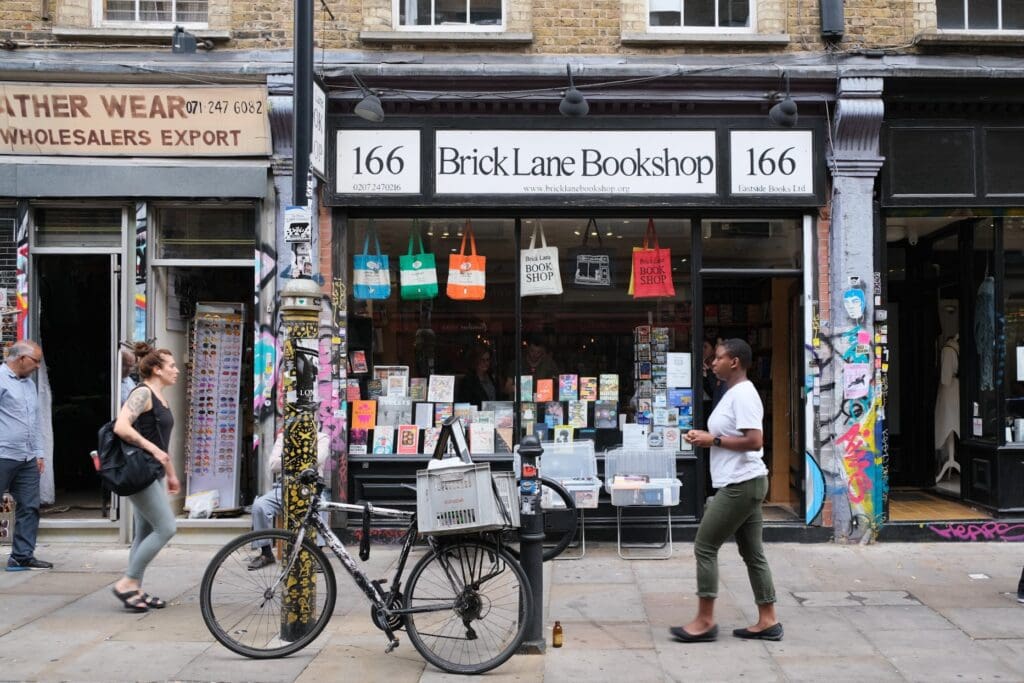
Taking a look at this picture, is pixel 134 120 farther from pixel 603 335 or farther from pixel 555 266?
pixel 603 335

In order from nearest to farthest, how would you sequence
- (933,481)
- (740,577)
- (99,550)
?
(740,577), (99,550), (933,481)

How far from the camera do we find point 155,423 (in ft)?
22.3

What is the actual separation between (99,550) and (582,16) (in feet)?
22.9

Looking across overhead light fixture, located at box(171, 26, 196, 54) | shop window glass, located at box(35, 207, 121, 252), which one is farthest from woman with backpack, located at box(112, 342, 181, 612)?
overhead light fixture, located at box(171, 26, 196, 54)

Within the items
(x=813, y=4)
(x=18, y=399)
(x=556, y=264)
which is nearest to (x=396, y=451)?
(x=556, y=264)

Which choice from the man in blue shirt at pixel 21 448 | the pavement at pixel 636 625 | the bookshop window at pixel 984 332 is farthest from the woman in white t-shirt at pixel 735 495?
the man in blue shirt at pixel 21 448

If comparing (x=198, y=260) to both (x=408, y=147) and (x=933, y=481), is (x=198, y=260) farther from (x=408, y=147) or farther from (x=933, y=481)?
(x=933, y=481)

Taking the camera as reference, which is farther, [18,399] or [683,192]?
[683,192]

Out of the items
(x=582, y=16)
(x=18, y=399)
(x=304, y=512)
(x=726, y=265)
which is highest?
(x=582, y=16)

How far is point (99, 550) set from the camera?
8.96 meters

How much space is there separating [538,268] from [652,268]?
115 centimetres

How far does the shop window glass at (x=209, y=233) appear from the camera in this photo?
9.34m

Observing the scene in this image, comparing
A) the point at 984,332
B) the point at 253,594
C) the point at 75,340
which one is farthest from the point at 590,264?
the point at 75,340

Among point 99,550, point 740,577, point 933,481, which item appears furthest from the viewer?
point 933,481
